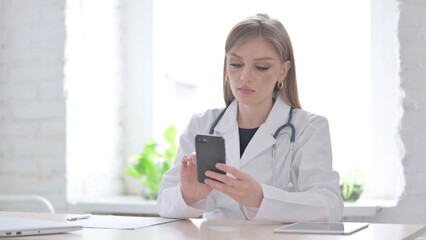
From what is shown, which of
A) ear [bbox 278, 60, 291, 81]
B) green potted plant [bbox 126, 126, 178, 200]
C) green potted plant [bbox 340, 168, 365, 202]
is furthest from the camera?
green potted plant [bbox 126, 126, 178, 200]

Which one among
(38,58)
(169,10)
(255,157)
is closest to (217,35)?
(169,10)

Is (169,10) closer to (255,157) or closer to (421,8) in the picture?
(421,8)

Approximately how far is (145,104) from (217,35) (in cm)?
56

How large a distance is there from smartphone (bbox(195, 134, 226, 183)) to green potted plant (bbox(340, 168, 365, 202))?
Result: 140 centimetres

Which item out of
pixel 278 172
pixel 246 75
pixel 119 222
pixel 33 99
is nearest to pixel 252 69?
pixel 246 75

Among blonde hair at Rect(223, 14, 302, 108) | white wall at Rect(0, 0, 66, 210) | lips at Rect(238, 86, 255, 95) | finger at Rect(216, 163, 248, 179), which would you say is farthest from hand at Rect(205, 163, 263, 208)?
white wall at Rect(0, 0, 66, 210)

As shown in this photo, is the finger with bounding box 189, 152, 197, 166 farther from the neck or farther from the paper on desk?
the neck

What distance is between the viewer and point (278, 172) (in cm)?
225

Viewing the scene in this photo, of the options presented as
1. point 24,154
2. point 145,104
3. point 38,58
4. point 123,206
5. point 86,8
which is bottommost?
point 123,206

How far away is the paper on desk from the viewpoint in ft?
6.05

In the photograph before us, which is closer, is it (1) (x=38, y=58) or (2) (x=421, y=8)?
(2) (x=421, y=8)

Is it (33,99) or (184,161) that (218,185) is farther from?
(33,99)

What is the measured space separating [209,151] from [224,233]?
10.2 inches

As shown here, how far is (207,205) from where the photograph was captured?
2.30m
